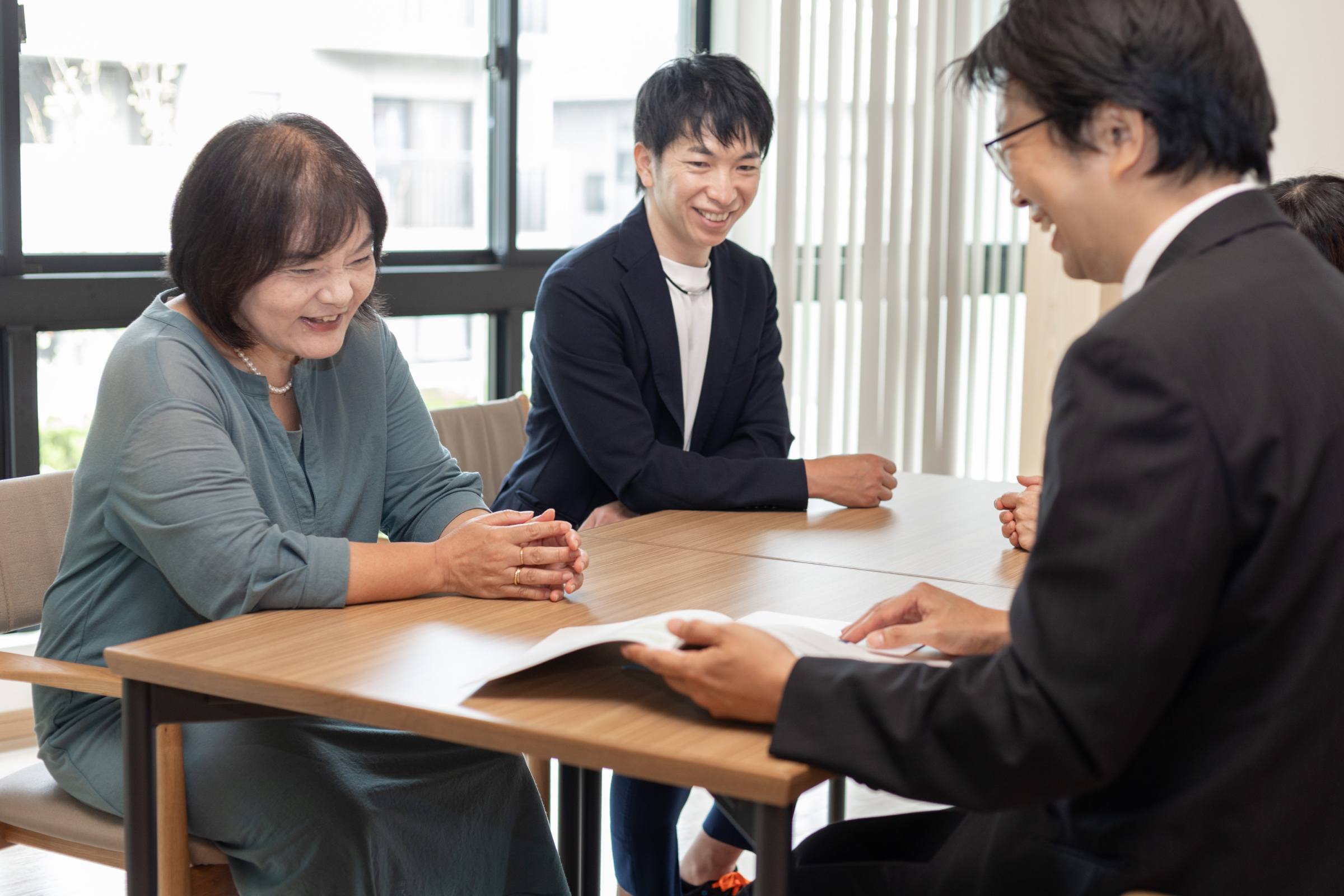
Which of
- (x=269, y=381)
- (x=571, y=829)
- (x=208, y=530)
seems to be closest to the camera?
(x=208, y=530)

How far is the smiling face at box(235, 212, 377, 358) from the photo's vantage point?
1666 mm

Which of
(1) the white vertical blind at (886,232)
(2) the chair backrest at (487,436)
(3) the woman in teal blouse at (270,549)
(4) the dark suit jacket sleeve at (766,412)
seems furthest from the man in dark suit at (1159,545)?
(1) the white vertical blind at (886,232)

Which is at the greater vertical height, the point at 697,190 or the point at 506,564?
the point at 697,190

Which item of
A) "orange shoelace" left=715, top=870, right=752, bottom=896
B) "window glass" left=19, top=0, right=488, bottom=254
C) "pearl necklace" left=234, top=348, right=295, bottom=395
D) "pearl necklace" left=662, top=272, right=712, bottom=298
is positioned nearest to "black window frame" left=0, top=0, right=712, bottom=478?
"window glass" left=19, top=0, right=488, bottom=254

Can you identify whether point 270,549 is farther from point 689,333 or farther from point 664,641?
point 689,333

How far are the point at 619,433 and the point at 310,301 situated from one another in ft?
2.31

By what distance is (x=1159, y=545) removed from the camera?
35.0 inches

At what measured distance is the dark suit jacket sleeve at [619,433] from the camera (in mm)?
2240

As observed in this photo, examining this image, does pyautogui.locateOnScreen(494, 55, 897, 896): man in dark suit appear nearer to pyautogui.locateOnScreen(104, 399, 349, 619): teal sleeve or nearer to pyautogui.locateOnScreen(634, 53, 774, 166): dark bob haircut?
pyautogui.locateOnScreen(634, 53, 774, 166): dark bob haircut

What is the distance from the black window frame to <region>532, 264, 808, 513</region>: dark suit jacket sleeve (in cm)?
84

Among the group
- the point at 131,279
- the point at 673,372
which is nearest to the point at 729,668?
the point at 673,372

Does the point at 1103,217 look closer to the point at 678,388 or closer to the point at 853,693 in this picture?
the point at 853,693

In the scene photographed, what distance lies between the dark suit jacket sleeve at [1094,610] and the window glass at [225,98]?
7.99 feet

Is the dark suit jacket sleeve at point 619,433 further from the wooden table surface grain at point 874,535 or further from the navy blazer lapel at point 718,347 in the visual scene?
the navy blazer lapel at point 718,347
